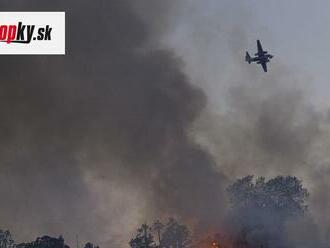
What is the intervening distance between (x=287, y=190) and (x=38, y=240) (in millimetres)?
80856

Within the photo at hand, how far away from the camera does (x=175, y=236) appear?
150 m

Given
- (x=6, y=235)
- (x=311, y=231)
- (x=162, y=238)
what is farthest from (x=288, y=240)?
(x=6, y=235)

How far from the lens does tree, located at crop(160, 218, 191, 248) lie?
5812 inches

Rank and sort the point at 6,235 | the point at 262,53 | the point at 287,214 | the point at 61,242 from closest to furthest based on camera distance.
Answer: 1. the point at 262,53
2. the point at 61,242
3. the point at 287,214
4. the point at 6,235

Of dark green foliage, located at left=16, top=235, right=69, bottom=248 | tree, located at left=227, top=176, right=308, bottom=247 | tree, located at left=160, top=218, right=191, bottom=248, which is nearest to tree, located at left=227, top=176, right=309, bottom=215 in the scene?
tree, located at left=227, top=176, right=308, bottom=247

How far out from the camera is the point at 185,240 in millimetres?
148250

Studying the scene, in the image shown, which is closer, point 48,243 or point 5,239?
point 48,243

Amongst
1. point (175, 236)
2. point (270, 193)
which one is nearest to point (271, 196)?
point (270, 193)

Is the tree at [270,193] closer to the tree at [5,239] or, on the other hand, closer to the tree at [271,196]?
the tree at [271,196]

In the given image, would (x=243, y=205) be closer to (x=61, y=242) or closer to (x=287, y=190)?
(x=287, y=190)

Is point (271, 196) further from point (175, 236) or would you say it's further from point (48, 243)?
point (48, 243)

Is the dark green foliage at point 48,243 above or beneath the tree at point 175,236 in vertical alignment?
beneath

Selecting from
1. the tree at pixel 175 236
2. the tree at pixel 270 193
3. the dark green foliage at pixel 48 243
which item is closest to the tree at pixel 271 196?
the tree at pixel 270 193

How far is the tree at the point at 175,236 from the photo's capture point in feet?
484
